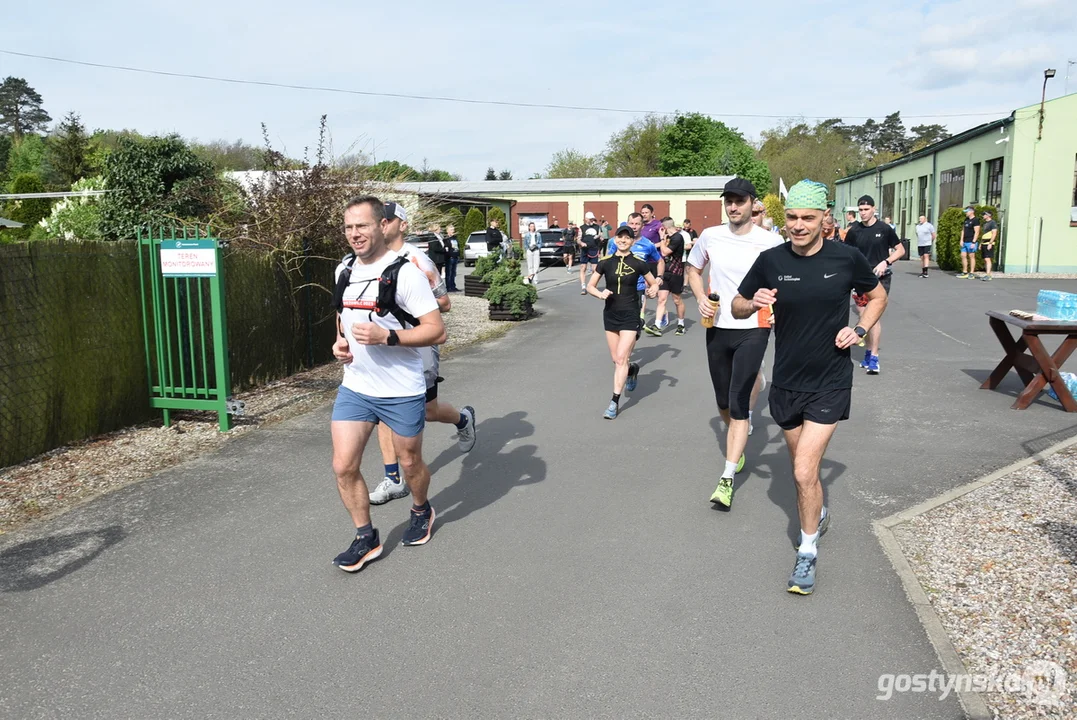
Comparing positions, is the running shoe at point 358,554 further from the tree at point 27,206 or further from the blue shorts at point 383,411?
the tree at point 27,206

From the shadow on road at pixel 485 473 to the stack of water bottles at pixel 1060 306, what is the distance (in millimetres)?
5379

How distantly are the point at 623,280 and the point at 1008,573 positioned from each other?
15.8 ft

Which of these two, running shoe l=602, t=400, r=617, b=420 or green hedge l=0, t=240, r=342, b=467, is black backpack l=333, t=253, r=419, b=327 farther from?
running shoe l=602, t=400, r=617, b=420

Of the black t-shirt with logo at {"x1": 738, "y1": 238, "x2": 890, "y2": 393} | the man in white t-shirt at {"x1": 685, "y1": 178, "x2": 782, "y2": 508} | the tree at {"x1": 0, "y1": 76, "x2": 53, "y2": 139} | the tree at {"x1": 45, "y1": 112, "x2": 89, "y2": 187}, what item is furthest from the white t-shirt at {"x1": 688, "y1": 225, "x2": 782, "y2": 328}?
the tree at {"x1": 0, "y1": 76, "x2": 53, "y2": 139}

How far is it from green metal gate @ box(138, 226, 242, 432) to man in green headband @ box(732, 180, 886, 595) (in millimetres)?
5355

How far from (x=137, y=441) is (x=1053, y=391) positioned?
29.7 ft

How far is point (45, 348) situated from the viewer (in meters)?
7.29

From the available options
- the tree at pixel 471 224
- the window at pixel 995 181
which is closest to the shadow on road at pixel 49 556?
the window at pixel 995 181

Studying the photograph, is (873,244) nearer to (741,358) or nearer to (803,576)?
(741,358)

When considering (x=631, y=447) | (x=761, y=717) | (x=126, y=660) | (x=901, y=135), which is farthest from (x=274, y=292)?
(x=901, y=135)

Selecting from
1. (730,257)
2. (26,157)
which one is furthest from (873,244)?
(26,157)

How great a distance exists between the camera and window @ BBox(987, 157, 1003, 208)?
31.1 meters

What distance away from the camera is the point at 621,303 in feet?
28.8

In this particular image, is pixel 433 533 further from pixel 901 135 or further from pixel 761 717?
pixel 901 135
